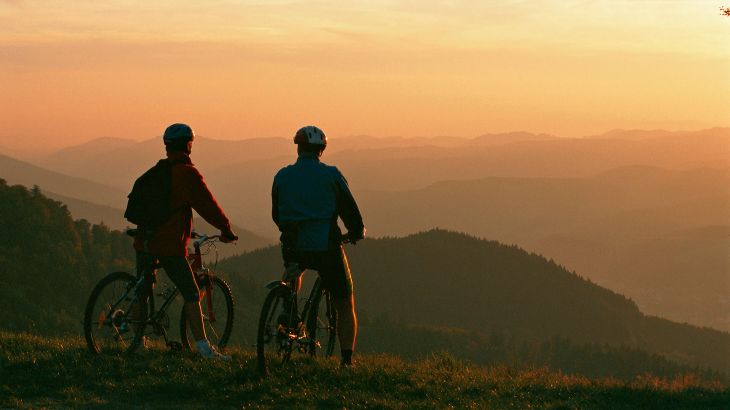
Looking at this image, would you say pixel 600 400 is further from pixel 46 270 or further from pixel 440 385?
pixel 46 270

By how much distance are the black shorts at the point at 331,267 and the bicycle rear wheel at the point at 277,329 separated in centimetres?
44

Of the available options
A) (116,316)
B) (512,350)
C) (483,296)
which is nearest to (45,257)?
(512,350)

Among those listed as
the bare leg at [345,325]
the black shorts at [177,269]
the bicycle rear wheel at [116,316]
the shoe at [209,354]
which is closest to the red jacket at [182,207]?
the black shorts at [177,269]

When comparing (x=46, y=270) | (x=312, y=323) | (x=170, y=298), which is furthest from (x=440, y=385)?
(x=46, y=270)

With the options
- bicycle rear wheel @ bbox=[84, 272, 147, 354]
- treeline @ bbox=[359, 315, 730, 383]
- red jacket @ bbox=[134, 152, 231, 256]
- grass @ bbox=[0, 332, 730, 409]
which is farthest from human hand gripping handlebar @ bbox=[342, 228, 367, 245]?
treeline @ bbox=[359, 315, 730, 383]

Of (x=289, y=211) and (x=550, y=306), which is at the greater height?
(x=289, y=211)

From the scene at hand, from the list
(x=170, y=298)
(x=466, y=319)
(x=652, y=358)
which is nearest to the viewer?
(x=170, y=298)

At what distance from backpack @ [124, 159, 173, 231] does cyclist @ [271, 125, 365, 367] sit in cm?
124

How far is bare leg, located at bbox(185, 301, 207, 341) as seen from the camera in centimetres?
1117

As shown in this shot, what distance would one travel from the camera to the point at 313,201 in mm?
10586

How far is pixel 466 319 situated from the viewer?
189 metres

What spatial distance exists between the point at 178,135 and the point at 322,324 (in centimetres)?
283

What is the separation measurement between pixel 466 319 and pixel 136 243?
18094cm

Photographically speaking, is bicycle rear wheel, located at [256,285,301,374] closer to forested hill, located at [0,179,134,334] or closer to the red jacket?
the red jacket
